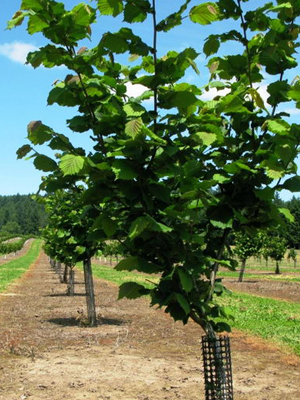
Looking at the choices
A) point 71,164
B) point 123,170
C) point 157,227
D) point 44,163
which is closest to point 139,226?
point 157,227

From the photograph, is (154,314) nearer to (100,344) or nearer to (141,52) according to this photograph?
(100,344)

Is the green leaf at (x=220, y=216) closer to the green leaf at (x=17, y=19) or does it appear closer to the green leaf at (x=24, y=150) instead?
the green leaf at (x=24, y=150)

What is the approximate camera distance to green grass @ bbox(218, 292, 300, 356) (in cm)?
1330

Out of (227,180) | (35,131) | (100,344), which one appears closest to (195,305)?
(227,180)

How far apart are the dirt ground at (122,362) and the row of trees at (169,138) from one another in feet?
15.6

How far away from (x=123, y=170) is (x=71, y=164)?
12.3 inches

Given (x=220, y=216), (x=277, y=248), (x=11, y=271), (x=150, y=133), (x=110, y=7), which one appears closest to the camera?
(x=150, y=133)

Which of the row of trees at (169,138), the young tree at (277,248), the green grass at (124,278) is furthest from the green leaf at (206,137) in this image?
the young tree at (277,248)

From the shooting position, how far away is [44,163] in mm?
3176

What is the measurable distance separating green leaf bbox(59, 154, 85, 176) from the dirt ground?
563 centimetres

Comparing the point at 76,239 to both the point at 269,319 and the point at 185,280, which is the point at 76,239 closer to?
the point at 269,319

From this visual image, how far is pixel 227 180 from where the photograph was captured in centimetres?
332

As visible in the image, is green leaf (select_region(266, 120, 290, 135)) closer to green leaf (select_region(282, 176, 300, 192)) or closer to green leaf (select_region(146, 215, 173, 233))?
green leaf (select_region(282, 176, 300, 192))

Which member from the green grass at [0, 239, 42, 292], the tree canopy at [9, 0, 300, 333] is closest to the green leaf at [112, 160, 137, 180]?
the tree canopy at [9, 0, 300, 333]
